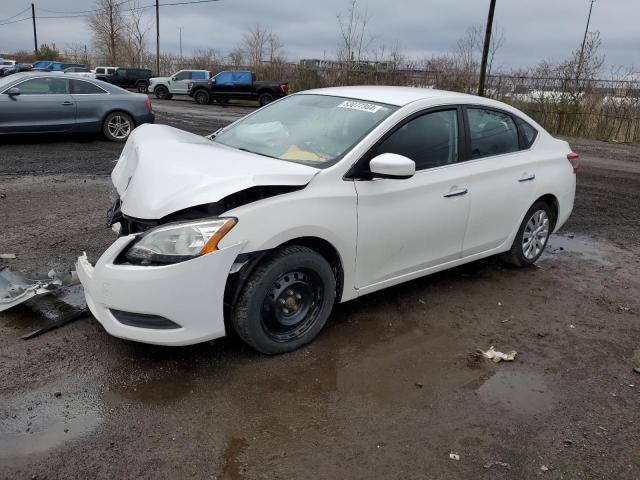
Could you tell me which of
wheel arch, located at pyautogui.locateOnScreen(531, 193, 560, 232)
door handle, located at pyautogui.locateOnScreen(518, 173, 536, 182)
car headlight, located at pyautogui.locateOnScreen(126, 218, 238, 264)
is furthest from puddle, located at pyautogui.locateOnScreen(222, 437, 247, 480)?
wheel arch, located at pyautogui.locateOnScreen(531, 193, 560, 232)

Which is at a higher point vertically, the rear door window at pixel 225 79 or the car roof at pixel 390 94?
the car roof at pixel 390 94

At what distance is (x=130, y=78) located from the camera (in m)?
38.2

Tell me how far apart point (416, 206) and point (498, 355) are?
1.16m

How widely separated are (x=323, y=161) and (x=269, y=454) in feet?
6.27

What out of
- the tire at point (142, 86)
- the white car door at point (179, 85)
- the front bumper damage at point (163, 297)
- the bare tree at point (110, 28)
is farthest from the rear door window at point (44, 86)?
the bare tree at point (110, 28)

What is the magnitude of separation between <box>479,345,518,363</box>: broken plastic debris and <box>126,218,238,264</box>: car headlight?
1926mm

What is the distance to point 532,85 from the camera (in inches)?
812

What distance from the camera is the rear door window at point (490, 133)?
15.1 feet

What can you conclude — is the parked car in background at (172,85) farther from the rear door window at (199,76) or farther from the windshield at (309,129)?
the windshield at (309,129)

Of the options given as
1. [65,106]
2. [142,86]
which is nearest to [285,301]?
[65,106]

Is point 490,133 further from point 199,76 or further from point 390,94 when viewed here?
point 199,76

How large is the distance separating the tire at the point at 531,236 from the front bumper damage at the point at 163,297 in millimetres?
3061

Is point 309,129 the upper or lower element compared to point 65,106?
upper

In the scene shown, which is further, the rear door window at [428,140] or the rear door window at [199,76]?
the rear door window at [199,76]
